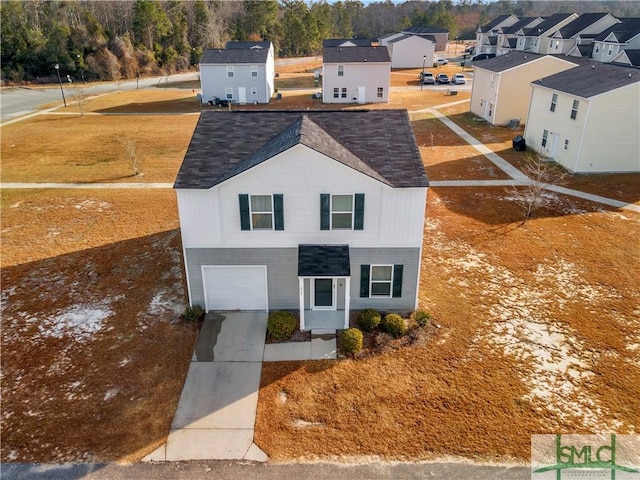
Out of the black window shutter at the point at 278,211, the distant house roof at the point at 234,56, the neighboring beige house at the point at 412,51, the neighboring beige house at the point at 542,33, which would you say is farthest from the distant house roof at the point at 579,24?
the black window shutter at the point at 278,211

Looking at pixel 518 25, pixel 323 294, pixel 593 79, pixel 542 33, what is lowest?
pixel 323 294

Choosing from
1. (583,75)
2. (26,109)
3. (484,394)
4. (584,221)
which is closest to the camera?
(484,394)

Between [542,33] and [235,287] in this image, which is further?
[542,33]

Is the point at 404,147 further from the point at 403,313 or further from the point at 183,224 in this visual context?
the point at 183,224

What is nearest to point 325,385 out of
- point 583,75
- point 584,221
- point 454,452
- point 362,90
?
point 454,452

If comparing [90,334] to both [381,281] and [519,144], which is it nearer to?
[381,281]

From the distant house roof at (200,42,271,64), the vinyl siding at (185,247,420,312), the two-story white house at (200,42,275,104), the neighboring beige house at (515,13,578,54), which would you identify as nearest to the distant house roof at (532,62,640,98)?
the vinyl siding at (185,247,420,312)

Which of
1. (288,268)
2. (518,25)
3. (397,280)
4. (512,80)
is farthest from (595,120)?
(518,25)
